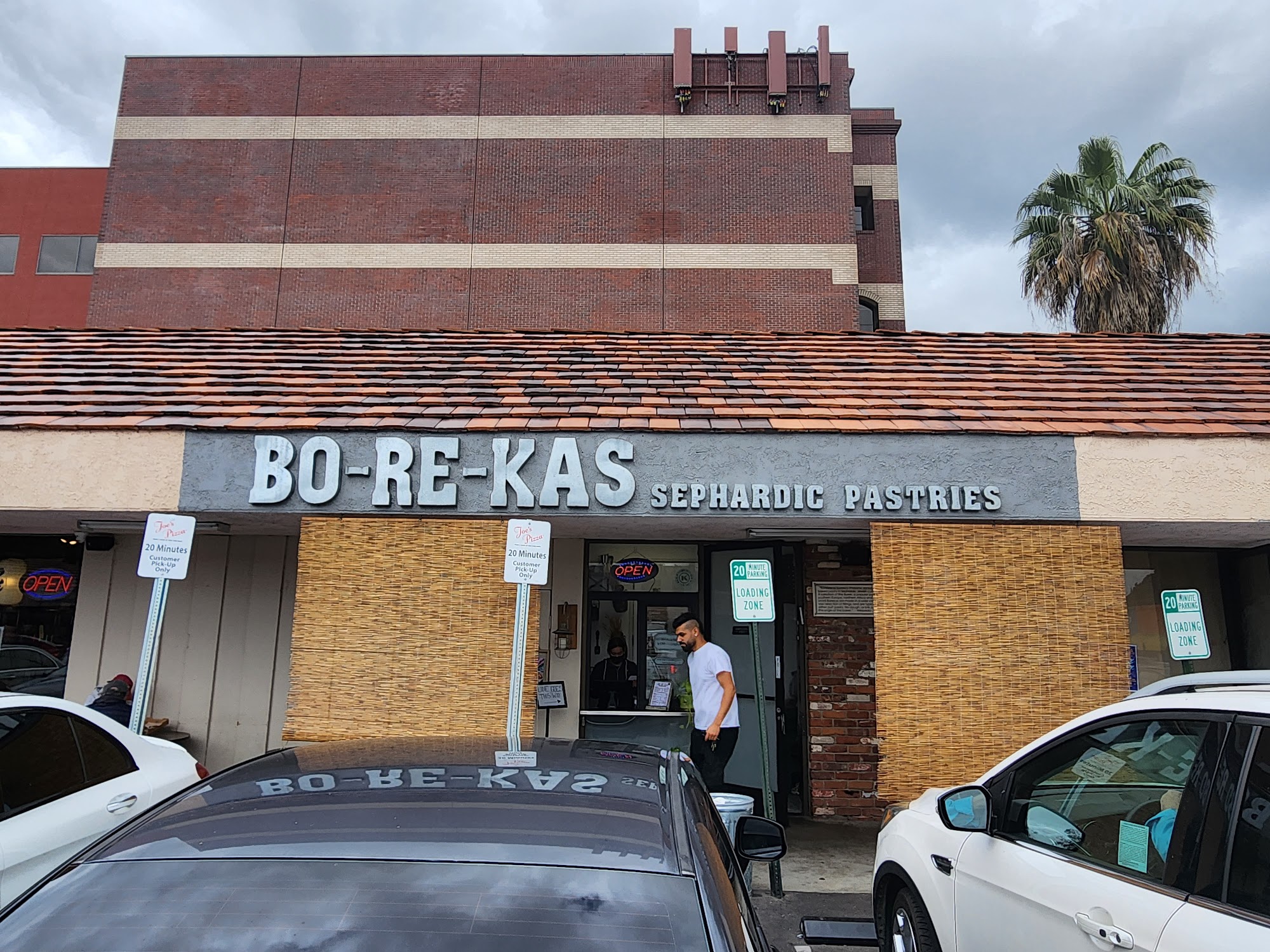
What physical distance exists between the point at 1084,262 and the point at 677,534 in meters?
16.9

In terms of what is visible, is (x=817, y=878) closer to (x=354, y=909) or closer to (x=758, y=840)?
(x=758, y=840)

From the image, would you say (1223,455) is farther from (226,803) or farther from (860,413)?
(226,803)

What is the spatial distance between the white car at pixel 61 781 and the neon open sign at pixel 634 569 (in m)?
4.64

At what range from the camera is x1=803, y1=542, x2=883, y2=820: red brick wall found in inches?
331

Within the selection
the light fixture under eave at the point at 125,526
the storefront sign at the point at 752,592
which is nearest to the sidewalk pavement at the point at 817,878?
the storefront sign at the point at 752,592

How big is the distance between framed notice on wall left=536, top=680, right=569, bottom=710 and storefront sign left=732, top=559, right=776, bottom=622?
2.57 meters

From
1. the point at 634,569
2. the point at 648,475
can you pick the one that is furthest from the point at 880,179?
the point at 648,475

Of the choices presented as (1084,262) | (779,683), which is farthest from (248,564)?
(1084,262)

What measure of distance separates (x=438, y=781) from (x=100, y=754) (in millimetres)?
2862

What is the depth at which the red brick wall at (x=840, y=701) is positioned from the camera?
8406 millimetres

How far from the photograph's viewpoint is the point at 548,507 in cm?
679

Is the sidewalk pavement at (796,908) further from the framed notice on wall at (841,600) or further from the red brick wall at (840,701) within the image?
the framed notice on wall at (841,600)

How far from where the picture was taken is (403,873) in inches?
75.1

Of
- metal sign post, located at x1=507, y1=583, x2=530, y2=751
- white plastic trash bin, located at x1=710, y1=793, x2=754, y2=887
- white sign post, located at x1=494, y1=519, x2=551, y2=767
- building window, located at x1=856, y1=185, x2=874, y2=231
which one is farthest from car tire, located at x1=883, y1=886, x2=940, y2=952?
building window, located at x1=856, y1=185, x2=874, y2=231
